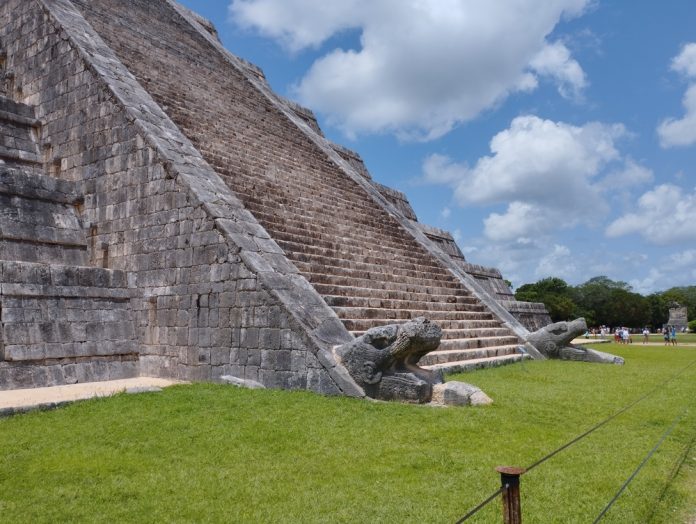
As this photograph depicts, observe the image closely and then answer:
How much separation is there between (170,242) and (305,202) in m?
3.71

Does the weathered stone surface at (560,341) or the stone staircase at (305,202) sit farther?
the weathered stone surface at (560,341)

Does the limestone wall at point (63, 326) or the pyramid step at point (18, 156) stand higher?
the pyramid step at point (18, 156)

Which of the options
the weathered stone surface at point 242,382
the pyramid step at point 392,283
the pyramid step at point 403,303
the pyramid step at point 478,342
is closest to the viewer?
the weathered stone surface at point 242,382

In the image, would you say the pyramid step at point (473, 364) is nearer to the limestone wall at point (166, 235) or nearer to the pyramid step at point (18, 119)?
the limestone wall at point (166, 235)

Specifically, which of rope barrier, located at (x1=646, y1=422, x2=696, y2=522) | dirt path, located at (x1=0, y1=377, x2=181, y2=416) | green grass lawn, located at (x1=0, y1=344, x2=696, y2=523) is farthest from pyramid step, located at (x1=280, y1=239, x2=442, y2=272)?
rope barrier, located at (x1=646, y1=422, x2=696, y2=522)

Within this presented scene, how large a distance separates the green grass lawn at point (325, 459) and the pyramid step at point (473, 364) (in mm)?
1942

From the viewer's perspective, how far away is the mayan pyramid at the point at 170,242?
325 inches

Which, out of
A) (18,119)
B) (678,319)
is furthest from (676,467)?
(678,319)

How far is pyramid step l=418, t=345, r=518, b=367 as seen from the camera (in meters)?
9.55

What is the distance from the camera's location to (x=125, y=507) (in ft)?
13.0

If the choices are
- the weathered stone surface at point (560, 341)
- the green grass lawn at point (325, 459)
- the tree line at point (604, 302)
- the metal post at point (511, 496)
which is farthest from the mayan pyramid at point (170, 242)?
the tree line at point (604, 302)

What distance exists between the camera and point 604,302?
6494 cm

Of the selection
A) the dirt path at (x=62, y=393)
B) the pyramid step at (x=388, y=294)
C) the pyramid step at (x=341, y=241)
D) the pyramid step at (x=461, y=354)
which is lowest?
the dirt path at (x=62, y=393)

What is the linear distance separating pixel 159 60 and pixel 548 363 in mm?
11746
